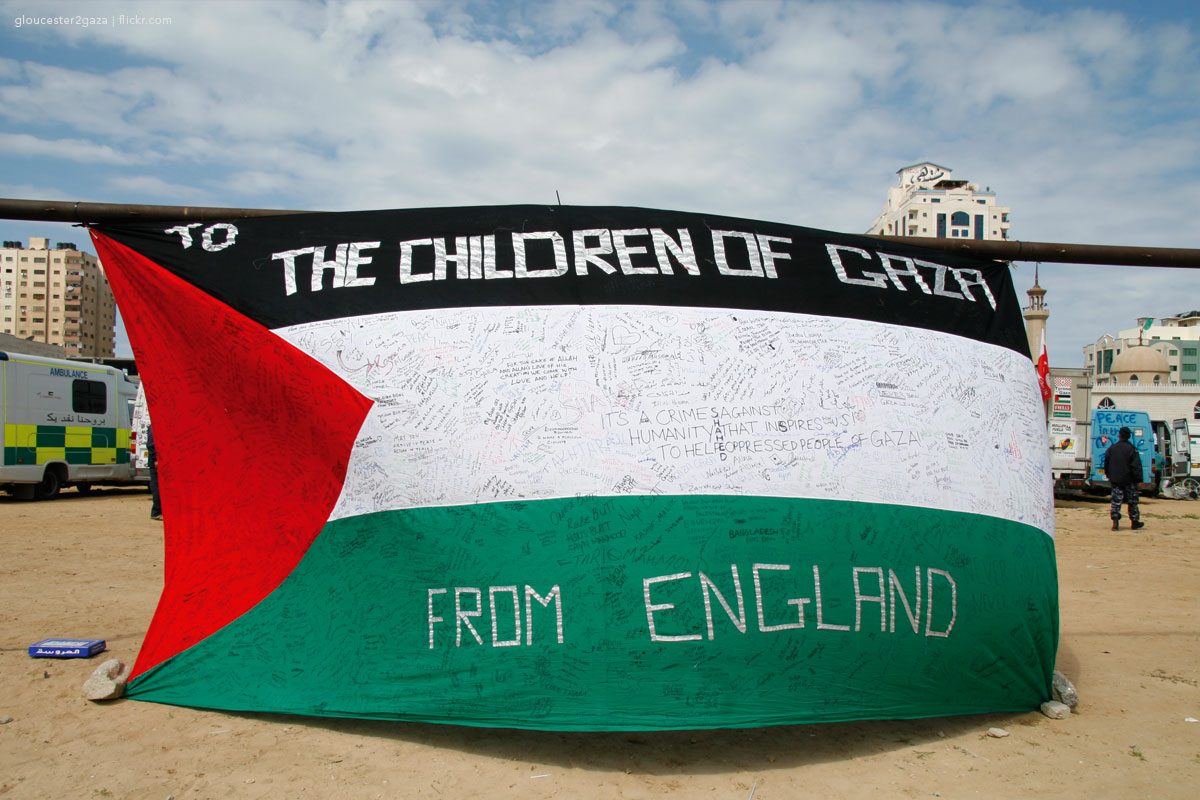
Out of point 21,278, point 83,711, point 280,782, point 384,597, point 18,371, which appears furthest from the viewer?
point 21,278

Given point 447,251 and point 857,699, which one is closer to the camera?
point 857,699

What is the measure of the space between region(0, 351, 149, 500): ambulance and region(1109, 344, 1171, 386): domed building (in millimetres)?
54745

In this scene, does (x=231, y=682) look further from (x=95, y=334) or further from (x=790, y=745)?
(x=95, y=334)

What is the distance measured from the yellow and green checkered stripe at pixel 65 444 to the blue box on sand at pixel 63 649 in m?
13.5

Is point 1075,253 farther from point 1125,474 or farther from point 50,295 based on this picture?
point 50,295

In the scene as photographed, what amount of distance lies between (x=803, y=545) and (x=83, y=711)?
3928 mm

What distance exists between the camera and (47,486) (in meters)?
17.2

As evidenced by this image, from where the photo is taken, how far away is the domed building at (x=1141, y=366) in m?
49.0

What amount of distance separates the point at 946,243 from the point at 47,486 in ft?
63.6

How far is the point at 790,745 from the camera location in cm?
394

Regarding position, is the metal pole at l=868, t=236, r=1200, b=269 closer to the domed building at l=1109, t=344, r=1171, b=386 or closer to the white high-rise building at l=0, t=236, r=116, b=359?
the domed building at l=1109, t=344, r=1171, b=386

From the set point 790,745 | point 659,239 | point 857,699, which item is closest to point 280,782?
point 790,745

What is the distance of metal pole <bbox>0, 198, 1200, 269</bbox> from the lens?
428 centimetres

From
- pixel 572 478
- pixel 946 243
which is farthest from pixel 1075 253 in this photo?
pixel 572 478
